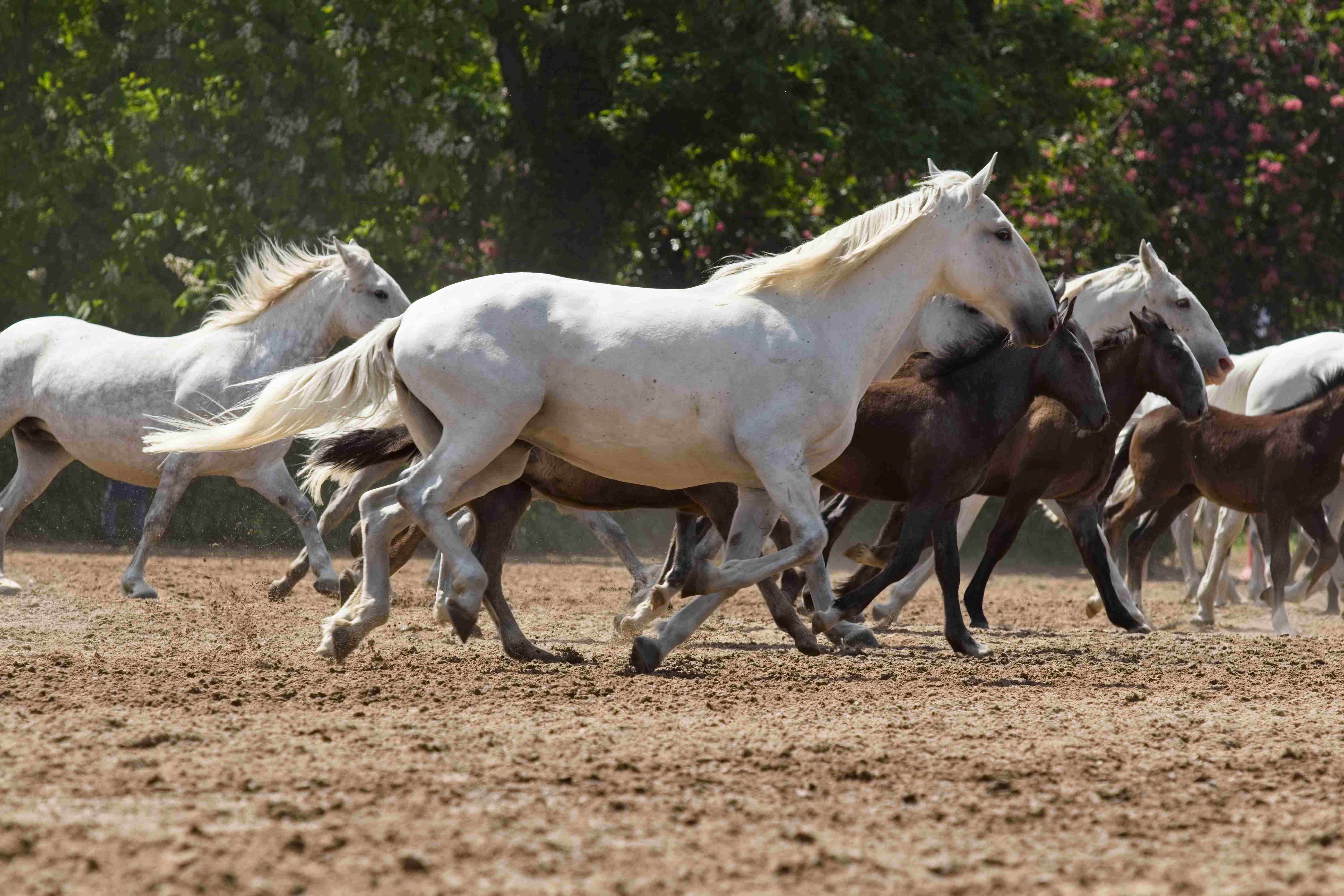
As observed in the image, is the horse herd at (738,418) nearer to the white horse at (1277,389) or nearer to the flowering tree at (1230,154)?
the white horse at (1277,389)

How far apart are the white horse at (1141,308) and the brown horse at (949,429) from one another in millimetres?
1975

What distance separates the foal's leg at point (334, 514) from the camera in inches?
372

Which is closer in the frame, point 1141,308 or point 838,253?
point 838,253

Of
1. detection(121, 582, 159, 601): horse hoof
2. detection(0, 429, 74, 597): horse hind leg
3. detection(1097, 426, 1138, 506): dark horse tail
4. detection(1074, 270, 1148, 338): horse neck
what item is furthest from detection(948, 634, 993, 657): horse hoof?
detection(0, 429, 74, 597): horse hind leg

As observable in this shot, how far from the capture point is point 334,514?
9.95 meters

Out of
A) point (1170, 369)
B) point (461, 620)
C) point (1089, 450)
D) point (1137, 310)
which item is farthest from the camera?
point (1137, 310)

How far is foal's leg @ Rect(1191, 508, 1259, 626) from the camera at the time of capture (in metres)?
10.9

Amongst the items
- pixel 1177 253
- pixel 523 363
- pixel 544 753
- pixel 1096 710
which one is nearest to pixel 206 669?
pixel 523 363

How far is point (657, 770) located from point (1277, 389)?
370 inches

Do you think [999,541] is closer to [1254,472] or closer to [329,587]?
[1254,472]

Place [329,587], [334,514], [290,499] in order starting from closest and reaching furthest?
[329,587] < [290,499] < [334,514]

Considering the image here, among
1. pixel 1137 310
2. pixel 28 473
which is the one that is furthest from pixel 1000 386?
pixel 28 473

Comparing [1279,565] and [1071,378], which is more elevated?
[1071,378]

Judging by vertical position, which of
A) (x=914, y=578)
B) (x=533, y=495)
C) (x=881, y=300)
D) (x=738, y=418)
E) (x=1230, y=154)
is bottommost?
(x=914, y=578)
